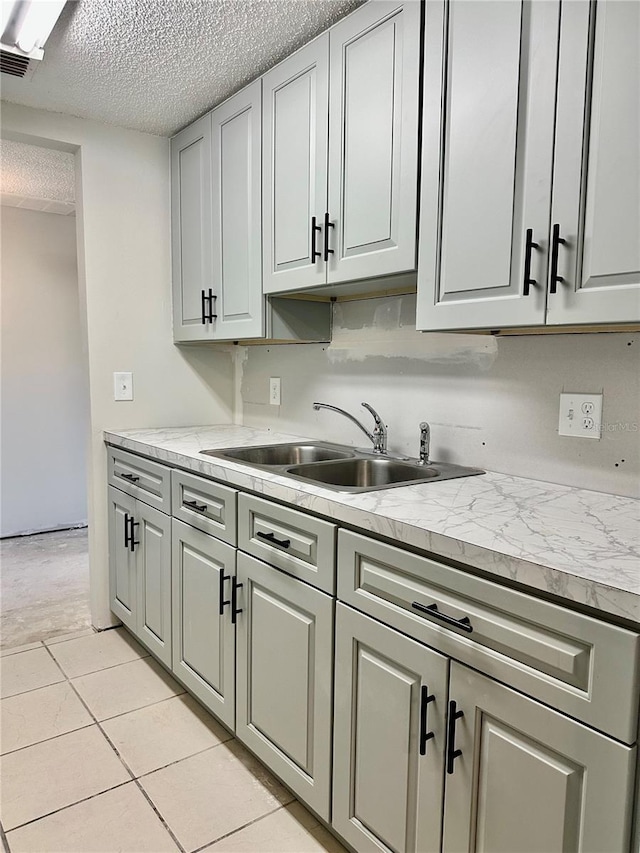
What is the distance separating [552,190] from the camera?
125cm

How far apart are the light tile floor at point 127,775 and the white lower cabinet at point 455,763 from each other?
325mm

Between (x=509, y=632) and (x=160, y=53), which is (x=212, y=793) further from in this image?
(x=160, y=53)

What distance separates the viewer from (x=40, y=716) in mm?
2074

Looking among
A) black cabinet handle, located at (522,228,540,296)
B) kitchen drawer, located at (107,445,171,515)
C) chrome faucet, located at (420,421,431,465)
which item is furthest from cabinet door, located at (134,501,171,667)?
black cabinet handle, located at (522,228,540,296)

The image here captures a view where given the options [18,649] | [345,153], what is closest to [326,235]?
[345,153]

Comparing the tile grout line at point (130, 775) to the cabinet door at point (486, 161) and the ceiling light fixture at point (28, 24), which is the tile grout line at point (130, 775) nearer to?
the cabinet door at point (486, 161)

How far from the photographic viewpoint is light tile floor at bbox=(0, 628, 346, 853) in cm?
154

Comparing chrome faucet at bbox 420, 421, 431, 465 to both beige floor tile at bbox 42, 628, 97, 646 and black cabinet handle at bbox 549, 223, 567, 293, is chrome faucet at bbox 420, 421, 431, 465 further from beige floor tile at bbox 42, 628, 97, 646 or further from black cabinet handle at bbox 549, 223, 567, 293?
beige floor tile at bbox 42, 628, 97, 646

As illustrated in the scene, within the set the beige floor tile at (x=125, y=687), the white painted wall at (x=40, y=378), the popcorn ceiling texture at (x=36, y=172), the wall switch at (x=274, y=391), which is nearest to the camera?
the beige floor tile at (x=125, y=687)

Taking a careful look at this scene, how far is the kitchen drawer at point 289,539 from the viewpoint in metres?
1.41

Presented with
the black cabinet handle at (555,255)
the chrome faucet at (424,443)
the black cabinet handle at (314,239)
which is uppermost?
the black cabinet handle at (314,239)

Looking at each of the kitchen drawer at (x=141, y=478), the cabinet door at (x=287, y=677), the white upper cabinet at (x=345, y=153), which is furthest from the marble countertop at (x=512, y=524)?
the white upper cabinet at (x=345, y=153)

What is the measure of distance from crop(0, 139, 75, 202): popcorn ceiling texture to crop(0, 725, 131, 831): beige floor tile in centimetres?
252

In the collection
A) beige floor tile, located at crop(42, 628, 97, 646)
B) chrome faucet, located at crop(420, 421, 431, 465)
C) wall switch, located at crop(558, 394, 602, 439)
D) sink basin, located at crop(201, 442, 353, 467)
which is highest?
wall switch, located at crop(558, 394, 602, 439)
